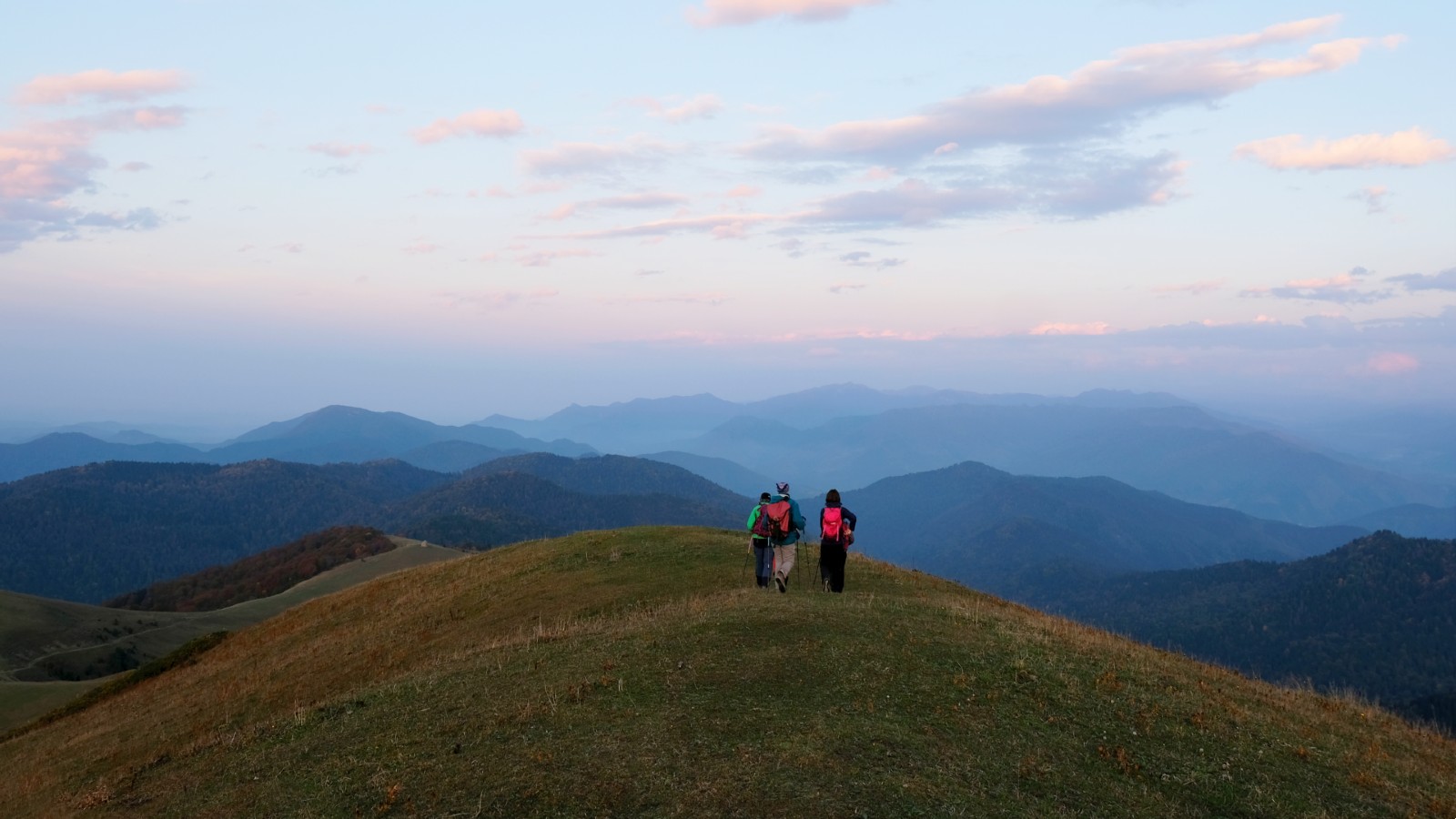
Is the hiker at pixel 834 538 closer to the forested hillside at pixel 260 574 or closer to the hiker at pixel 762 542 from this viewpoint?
the hiker at pixel 762 542

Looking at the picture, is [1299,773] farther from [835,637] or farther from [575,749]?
[575,749]

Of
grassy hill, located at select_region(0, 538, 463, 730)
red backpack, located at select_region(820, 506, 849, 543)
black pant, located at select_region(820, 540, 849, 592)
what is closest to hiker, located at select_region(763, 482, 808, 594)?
red backpack, located at select_region(820, 506, 849, 543)

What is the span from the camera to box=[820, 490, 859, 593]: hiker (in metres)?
21.1

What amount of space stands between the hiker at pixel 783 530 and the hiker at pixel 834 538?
0.64m

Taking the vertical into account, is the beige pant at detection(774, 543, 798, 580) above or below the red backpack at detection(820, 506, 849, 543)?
below

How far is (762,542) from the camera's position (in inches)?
869

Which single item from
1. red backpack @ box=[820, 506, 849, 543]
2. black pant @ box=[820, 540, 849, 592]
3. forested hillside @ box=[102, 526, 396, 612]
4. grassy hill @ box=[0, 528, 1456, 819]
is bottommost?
forested hillside @ box=[102, 526, 396, 612]

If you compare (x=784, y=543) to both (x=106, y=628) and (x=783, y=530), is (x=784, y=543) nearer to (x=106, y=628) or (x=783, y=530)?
(x=783, y=530)

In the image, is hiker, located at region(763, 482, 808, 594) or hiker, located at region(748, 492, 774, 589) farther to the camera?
hiker, located at region(748, 492, 774, 589)

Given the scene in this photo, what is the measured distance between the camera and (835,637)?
53.0 ft

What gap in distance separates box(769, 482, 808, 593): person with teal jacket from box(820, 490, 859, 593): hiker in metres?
0.65

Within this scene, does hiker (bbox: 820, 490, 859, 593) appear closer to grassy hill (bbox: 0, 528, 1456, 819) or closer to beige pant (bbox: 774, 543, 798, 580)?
beige pant (bbox: 774, 543, 798, 580)

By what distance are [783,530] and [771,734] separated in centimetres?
1001

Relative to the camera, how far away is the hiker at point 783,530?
70.9 ft
